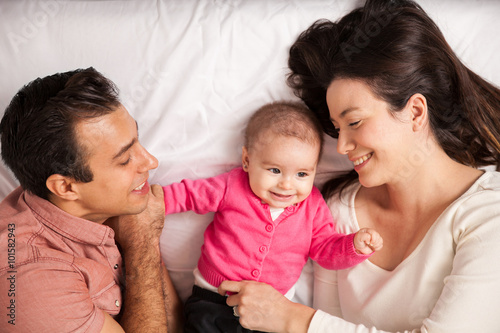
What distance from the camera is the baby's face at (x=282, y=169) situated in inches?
63.2

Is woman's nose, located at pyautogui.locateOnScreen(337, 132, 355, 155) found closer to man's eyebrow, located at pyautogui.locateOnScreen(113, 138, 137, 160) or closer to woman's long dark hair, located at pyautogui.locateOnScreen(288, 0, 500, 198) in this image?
woman's long dark hair, located at pyautogui.locateOnScreen(288, 0, 500, 198)

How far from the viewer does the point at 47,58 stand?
1826mm

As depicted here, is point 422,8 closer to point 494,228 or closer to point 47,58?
point 494,228

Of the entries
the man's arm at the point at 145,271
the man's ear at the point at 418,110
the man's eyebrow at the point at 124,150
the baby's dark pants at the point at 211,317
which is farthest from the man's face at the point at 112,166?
the man's ear at the point at 418,110

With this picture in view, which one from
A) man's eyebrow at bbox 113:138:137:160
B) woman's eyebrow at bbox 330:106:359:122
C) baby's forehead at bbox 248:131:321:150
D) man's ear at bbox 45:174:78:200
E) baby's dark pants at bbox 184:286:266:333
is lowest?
baby's dark pants at bbox 184:286:266:333

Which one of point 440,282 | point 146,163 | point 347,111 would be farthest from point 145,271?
point 440,282

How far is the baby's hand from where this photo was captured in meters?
1.54

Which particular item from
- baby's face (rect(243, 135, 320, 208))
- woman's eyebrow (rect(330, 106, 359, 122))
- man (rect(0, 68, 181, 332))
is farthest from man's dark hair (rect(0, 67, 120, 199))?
woman's eyebrow (rect(330, 106, 359, 122))

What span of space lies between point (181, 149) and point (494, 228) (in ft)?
3.81

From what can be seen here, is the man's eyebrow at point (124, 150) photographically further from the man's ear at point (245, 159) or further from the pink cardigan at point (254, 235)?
the man's ear at point (245, 159)

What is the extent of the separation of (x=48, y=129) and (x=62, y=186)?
19cm

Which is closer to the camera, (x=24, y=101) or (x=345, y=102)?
(x=24, y=101)

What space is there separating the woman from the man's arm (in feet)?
0.89

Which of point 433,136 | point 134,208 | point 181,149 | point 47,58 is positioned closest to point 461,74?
point 433,136
